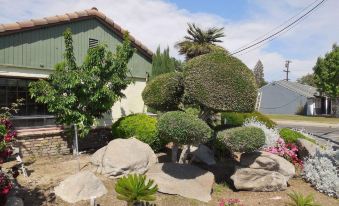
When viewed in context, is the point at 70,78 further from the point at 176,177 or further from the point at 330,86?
the point at 330,86

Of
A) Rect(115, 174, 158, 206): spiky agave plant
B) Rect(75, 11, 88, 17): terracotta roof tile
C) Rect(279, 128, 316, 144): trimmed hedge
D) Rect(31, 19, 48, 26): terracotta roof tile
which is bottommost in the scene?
Rect(115, 174, 158, 206): spiky agave plant

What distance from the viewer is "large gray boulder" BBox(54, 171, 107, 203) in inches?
290

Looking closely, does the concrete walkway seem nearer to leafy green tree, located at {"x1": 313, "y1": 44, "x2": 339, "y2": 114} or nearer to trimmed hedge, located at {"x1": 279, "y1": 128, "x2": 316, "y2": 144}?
trimmed hedge, located at {"x1": 279, "y1": 128, "x2": 316, "y2": 144}

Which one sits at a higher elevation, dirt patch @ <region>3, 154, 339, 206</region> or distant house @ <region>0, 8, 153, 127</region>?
distant house @ <region>0, 8, 153, 127</region>

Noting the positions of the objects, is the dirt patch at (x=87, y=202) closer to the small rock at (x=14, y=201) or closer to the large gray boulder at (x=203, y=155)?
the small rock at (x=14, y=201)

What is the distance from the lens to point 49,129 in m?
11.7

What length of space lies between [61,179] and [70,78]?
10.5ft

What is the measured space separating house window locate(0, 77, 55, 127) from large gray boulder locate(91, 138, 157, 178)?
4.16 metres

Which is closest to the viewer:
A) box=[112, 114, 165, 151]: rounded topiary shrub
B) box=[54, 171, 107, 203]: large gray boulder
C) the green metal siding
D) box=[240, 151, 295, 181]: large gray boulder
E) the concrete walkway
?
box=[54, 171, 107, 203]: large gray boulder

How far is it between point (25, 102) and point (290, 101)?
1562 inches

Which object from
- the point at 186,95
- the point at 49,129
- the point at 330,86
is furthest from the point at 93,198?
the point at 330,86

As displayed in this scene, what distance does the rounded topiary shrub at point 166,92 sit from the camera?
361 inches

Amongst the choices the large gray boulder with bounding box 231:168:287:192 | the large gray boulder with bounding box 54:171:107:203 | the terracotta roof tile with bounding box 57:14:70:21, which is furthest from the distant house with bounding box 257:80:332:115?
the large gray boulder with bounding box 54:171:107:203

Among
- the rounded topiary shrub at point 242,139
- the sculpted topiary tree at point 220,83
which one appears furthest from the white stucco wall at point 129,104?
the rounded topiary shrub at point 242,139
